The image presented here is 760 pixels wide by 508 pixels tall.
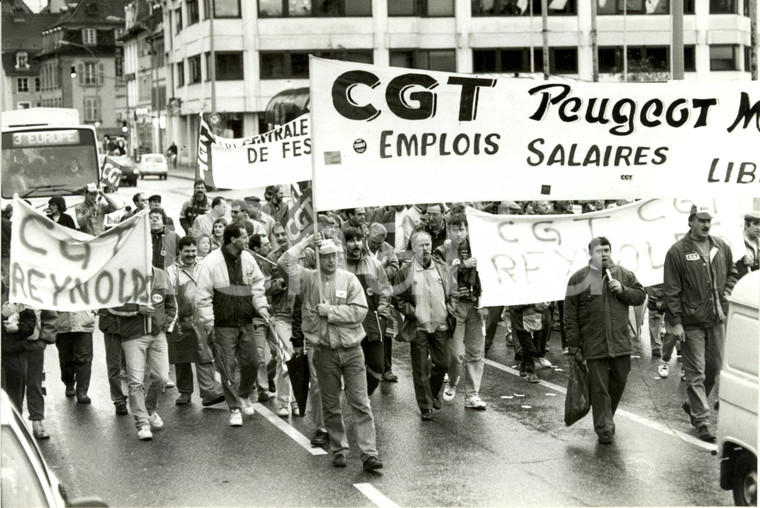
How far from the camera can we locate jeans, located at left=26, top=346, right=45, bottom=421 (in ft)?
34.1

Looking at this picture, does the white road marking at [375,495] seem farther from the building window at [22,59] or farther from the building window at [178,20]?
the building window at [178,20]

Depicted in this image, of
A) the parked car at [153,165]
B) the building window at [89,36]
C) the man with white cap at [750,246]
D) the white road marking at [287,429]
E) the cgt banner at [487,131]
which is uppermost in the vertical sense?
the building window at [89,36]

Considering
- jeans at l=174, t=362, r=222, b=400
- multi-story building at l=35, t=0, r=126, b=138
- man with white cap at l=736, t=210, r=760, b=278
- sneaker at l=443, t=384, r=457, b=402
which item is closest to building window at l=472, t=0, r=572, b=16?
multi-story building at l=35, t=0, r=126, b=138

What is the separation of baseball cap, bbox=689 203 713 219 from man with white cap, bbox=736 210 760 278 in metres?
1.45

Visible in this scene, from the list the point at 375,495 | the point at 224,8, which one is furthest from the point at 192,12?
the point at 375,495

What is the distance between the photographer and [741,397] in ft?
23.9

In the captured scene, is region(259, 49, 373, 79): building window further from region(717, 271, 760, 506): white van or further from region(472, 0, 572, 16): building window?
region(717, 271, 760, 506): white van

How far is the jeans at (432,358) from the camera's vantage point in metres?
11.1

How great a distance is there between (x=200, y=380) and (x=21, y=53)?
31.2 feet

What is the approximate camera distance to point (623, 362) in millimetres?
10164

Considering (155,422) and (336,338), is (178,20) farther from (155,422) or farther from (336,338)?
(336,338)

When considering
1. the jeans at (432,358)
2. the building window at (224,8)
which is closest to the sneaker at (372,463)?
the jeans at (432,358)

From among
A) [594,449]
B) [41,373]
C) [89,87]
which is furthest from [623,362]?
[89,87]

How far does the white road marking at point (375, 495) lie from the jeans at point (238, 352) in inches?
104
